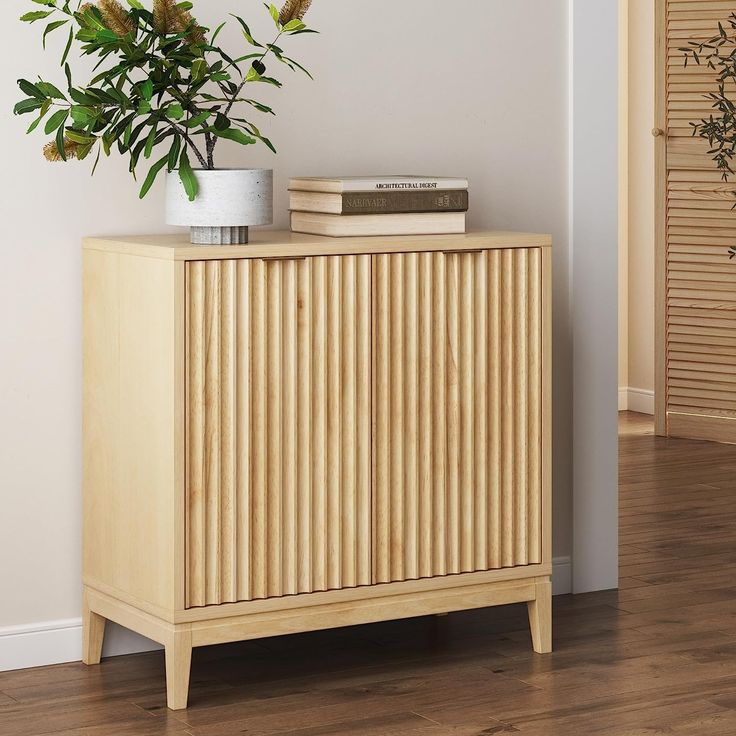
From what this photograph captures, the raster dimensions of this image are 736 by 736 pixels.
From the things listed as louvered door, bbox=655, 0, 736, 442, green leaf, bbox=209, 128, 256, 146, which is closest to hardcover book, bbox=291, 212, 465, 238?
green leaf, bbox=209, 128, 256, 146

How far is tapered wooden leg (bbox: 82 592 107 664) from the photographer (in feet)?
10.5

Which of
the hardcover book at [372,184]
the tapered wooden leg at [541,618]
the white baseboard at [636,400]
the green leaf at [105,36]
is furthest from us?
the white baseboard at [636,400]

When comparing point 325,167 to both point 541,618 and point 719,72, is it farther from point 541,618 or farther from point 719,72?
point 719,72

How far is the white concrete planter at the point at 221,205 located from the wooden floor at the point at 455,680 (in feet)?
3.05

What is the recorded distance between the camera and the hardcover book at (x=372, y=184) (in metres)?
3.04

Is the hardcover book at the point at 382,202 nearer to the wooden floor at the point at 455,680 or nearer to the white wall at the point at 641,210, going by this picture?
the wooden floor at the point at 455,680

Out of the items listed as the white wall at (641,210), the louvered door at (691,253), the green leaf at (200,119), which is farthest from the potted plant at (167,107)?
the white wall at (641,210)

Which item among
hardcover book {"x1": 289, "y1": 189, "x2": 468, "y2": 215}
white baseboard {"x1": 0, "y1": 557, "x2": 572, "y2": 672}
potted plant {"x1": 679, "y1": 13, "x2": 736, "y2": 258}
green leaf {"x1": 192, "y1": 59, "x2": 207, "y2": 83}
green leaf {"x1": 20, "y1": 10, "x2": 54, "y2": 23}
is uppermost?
potted plant {"x1": 679, "y1": 13, "x2": 736, "y2": 258}

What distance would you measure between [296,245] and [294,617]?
750 millimetres

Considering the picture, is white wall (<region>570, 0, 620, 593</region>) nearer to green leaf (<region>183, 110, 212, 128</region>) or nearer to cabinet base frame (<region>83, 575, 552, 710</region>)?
cabinet base frame (<region>83, 575, 552, 710</region>)

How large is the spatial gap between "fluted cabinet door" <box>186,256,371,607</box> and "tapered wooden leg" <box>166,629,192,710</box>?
0.08 metres

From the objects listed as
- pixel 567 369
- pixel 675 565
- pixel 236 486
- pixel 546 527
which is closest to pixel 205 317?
pixel 236 486

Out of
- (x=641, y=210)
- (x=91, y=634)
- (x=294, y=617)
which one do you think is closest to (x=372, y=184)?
(x=294, y=617)

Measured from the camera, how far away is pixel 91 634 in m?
3.19
